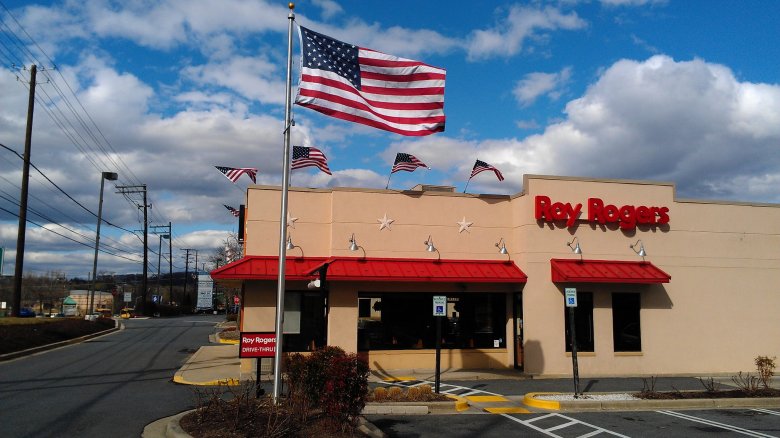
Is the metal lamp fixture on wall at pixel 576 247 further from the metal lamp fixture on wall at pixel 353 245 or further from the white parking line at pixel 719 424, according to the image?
the white parking line at pixel 719 424

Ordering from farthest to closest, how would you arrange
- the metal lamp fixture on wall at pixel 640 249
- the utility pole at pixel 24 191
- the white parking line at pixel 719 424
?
the utility pole at pixel 24 191, the metal lamp fixture on wall at pixel 640 249, the white parking line at pixel 719 424

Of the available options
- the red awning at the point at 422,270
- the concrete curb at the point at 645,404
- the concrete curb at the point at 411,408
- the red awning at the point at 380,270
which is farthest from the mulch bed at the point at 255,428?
the red awning at the point at 422,270

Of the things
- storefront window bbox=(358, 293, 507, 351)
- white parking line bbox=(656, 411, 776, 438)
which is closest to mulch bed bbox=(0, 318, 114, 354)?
storefront window bbox=(358, 293, 507, 351)

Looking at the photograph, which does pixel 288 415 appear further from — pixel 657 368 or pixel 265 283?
pixel 657 368

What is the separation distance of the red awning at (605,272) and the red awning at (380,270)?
1.20 meters

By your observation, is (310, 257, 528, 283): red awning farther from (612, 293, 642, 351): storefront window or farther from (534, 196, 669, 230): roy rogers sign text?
(612, 293, 642, 351): storefront window

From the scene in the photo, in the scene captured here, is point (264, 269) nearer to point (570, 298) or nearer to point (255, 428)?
point (570, 298)

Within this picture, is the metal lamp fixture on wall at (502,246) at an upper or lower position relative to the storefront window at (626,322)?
upper

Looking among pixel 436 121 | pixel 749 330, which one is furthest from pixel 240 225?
pixel 749 330

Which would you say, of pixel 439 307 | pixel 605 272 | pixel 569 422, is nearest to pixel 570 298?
pixel 439 307

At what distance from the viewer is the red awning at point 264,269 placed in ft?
55.2

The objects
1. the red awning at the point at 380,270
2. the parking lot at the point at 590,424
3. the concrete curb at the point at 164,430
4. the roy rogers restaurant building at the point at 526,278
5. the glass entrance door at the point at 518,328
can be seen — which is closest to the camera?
the concrete curb at the point at 164,430

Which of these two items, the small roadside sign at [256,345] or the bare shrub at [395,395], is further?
the bare shrub at [395,395]

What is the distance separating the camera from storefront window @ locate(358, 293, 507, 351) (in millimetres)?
18781
